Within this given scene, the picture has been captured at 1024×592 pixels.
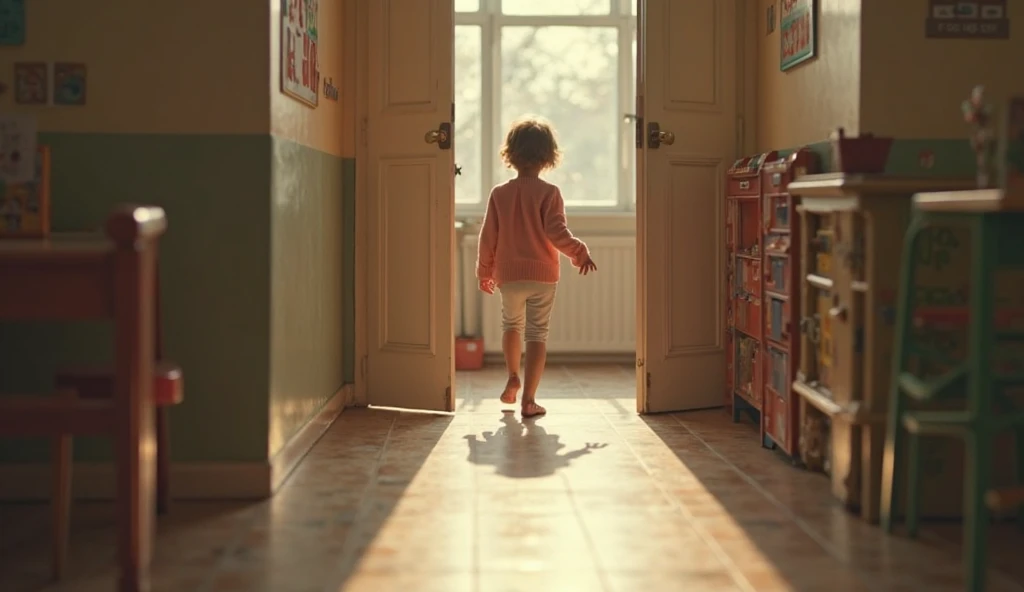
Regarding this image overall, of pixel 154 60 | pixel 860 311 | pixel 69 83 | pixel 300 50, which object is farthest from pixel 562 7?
pixel 860 311

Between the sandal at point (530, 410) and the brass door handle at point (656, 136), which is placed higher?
the brass door handle at point (656, 136)

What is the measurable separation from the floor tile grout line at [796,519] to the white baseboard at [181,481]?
4.57 ft

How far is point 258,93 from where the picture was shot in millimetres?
3375

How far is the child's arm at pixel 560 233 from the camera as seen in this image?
4.79 meters

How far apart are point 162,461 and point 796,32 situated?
2592mm

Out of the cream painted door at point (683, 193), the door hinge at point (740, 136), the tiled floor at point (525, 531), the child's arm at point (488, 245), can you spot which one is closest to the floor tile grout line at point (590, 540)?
the tiled floor at point (525, 531)

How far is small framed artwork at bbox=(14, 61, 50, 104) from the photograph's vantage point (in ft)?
10.9

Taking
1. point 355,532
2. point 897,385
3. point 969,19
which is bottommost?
point 355,532

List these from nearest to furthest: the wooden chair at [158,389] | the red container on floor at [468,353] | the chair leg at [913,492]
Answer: the wooden chair at [158,389] < the chair leg at [913,492] < the red container on floor at [468,353]

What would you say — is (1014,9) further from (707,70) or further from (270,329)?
(270,329)

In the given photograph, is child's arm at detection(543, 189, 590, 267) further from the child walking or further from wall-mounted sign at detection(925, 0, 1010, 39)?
wall-mounted sign at detection(925, 0, 1010, 39)

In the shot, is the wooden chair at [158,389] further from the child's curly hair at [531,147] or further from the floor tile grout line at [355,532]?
the child's curly hair at [531,147]

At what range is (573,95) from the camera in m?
6.80

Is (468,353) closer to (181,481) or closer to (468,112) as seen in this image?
(468,112)
